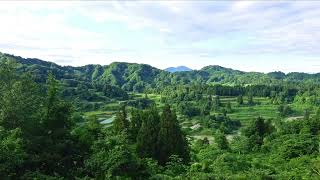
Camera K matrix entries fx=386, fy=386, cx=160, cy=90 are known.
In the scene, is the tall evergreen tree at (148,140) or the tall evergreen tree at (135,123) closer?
the tall evergreen tree at (148,140)

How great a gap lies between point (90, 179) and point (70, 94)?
110 meters

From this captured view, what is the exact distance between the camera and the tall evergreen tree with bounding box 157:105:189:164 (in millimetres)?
37906

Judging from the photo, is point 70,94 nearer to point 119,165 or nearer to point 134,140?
point 134,140

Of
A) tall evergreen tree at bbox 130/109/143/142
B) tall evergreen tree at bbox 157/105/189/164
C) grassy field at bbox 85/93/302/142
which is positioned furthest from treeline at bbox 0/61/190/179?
grassy field at bbox 85/93/302/142

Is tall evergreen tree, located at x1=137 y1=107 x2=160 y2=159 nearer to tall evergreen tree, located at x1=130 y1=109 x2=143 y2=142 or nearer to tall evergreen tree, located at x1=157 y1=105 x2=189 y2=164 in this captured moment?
tall evergreen tree, located at x1=157 y1=105 x2=189 y2=164

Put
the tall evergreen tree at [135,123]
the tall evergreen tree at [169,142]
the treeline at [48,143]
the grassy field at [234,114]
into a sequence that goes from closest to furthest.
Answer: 1. the treeline at [48,143]
2. the tall evergreen tree at [169,142]
3. the tall evergreen tree at [135,123]
4. the grassy field at [234,114]

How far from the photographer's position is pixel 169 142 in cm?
3794

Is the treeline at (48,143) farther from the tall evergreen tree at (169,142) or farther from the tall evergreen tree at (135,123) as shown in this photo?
the tall evergreen tree at (135,123)

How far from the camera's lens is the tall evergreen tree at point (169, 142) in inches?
1492

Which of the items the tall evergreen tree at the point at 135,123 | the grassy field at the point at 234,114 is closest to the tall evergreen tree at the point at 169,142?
the tall evergreen tree at the point at 135,123

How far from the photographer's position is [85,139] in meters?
26.2

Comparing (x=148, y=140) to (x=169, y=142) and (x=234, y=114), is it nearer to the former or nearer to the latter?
(x=169, y=142)

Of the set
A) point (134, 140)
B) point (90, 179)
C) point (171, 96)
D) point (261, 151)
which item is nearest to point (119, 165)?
point (90, 179)

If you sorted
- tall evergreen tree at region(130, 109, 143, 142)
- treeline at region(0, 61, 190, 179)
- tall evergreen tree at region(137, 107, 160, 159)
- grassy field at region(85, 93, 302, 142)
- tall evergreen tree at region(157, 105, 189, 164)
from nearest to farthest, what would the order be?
treeline at region(0, 61, 190, 179) → tall evergreen tree at region(157, 105, 189, 164) → tall evergreen tree at region(137, 107, 160, 159) → tall evergreen tree at region(130, 109, 143, 142) → grassy field at region(85, 93, 302, 142)
